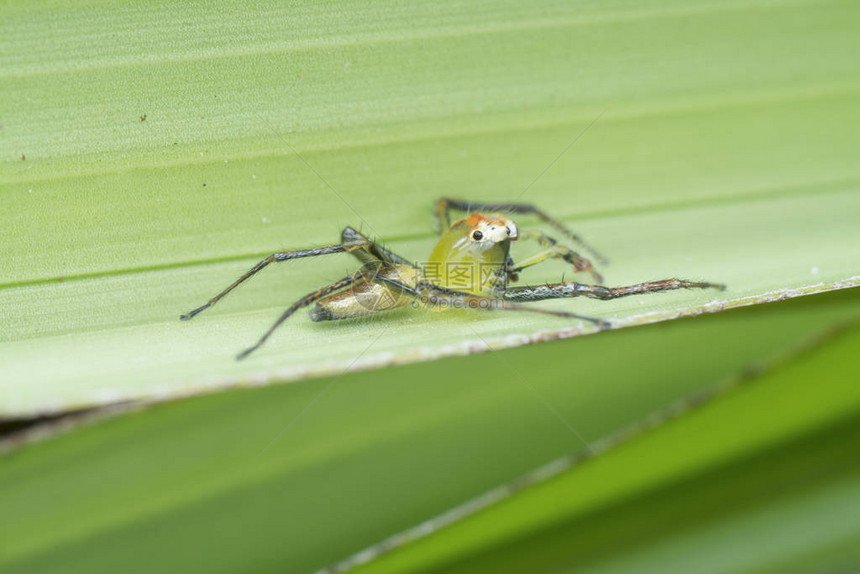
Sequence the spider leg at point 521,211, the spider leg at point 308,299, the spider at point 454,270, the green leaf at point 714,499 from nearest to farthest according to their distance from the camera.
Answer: the spider leg at point 308,299 < the green leaf at point 714,499 < the spider at point 454,270 < the spider leg at point 521,211

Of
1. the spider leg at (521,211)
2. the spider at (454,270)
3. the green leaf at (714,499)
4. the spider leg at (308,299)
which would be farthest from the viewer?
the spider leg at (521,211)

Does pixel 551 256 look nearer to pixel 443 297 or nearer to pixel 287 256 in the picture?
pixel 443 297

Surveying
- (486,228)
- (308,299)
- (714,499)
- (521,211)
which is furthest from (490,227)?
(714,499)

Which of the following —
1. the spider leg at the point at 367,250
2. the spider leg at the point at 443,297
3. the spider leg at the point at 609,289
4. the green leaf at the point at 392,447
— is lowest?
the green leaf at the point at 392,447

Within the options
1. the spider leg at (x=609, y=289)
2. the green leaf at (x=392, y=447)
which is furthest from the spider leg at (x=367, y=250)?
the spider leg at (x=609, y=289)

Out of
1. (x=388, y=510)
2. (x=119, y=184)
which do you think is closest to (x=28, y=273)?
(x=119, y=184)

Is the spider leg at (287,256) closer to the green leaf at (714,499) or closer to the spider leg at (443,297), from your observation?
the spider leg at (443,297)
